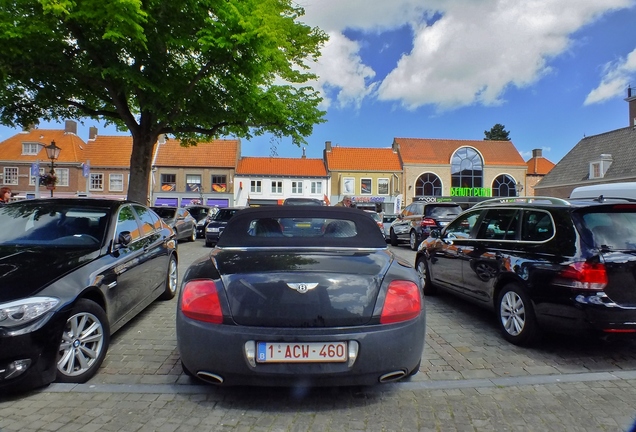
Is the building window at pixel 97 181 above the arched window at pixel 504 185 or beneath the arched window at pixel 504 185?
beneath

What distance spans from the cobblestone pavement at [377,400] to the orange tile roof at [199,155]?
139ft

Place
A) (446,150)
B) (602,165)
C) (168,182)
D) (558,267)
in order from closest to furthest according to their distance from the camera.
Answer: (558,267) → (602,165) → (168,182) → (446,150)

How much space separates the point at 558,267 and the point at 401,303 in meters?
1.87

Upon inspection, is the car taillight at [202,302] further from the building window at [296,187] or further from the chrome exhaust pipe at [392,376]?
the building window at [296,187]

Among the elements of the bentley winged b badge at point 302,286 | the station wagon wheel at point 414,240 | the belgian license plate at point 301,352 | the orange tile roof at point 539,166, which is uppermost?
the orange tile roof at point 539,166

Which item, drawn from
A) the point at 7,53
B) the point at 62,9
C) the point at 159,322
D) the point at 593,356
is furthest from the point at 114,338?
the point at 7,53

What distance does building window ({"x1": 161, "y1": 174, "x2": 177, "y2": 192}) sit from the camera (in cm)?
4356

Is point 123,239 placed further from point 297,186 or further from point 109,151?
point 109,151

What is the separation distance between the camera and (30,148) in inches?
1654

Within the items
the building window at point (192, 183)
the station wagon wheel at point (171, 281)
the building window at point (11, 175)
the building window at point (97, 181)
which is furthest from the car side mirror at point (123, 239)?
the building window at point (11, 175)

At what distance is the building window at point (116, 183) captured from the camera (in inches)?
1697

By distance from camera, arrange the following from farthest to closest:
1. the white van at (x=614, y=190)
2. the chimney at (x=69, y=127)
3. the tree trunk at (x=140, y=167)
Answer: the chimney at (x=69, y=127) → the tree trunk at (x=140, y=167) → the white van at (x=614, y=190)

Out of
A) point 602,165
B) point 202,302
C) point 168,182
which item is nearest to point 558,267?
point 202,302

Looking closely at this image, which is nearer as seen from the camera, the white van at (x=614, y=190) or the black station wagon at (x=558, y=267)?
the black station wagon at (x=558, y=267)
